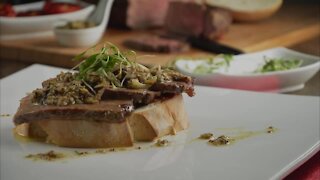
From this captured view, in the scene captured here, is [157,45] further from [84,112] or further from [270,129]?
[84,112]

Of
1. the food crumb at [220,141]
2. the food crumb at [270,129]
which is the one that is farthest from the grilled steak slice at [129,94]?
the food crumb at [270,129]

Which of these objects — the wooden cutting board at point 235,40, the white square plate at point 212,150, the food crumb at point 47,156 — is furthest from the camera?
the wooden cutting board at point 235,40

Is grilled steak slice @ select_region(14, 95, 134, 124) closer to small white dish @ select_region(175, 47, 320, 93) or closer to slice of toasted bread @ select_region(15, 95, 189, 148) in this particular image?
slice of toasted bread @ select_region(15, 95, 189, 148)

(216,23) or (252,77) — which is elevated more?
(252,77)

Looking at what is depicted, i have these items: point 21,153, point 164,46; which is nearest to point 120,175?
point 21,153

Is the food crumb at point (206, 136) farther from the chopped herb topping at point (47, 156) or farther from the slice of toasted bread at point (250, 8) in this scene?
the slice of toasted bread at point (250, 8)

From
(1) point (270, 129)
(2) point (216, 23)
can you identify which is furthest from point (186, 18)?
(1) point (270, 129)

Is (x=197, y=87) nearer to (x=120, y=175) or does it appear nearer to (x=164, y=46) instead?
(x=120, y=175)
